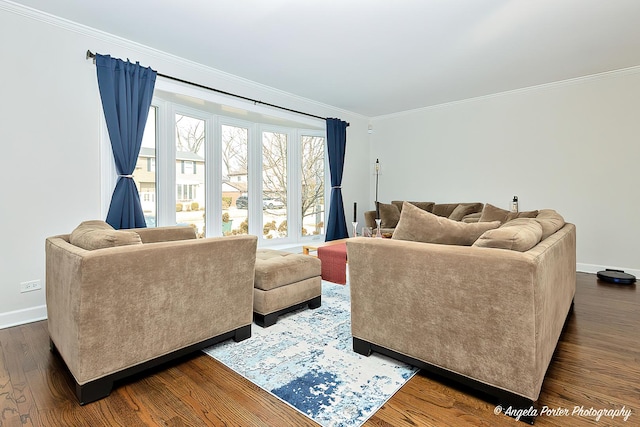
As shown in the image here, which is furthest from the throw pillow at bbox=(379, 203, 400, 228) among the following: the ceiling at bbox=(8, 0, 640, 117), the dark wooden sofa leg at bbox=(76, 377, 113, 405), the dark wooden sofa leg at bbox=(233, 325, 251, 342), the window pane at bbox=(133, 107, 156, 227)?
the dark wooden sofa leg at bbox=(76, 377, 113, 405)

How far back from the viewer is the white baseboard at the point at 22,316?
2.54m

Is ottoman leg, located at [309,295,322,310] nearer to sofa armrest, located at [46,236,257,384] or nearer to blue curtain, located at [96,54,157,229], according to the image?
sofa armrest, located at [46,236,257,384]

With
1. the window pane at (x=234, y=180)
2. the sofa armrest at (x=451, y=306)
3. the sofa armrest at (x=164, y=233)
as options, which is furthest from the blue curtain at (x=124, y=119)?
the sofa armrest at (x=451, y=306)

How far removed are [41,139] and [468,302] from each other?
340 centimetres

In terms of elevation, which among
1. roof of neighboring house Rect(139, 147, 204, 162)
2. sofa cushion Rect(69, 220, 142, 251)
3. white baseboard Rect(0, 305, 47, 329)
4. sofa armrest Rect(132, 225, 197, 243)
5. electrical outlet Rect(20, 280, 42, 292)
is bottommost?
white baseboard Rect(0, 305, 47, 329)

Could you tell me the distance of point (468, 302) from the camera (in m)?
1.54

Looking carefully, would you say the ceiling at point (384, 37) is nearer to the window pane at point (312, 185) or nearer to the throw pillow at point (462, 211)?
the window pane at point (312, 185)

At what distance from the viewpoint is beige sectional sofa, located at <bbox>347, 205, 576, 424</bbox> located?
4.62 ft

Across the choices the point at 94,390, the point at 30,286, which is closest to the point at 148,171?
the point at 30,286

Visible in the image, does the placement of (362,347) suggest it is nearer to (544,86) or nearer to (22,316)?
(22,316)

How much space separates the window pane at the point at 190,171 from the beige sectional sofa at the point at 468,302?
2759 millimetres

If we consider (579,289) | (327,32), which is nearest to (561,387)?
(579,289)

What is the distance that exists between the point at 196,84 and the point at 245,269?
8.39 ft

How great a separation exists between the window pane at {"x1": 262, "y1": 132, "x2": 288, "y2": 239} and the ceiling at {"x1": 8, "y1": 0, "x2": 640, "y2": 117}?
3.34 feet
